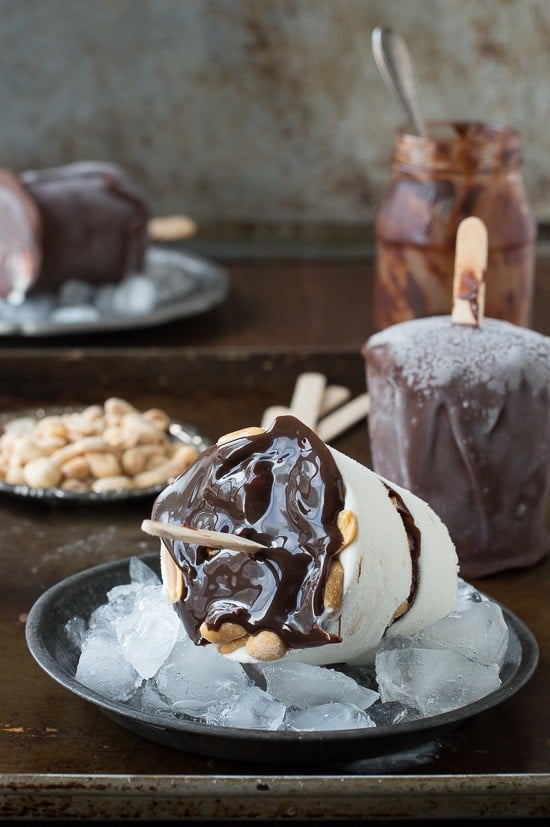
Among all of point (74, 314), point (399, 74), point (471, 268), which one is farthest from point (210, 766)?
point (74, 314)

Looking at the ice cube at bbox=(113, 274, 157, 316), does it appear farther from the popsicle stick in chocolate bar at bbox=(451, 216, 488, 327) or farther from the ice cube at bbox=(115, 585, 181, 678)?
the ice cube at bbox=(115, 585, 181, 678)

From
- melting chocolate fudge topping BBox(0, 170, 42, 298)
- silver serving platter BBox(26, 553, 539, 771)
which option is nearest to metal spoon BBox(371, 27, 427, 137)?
melting chocolate fudge topping BBox(0, 170, 42, 298)

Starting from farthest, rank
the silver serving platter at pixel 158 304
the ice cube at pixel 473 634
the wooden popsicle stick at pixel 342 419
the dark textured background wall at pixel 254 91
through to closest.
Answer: the dark textured background wall at pixel 254 91, the silver serving platter at pixel 158 304, the wooden popsicle stick at pixel 342 419, the ice cube at pixel 473 634

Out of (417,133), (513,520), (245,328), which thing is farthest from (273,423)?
(245,328)

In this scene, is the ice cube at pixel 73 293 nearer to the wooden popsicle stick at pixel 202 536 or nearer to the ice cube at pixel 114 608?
the ice cube at pixel 114 608

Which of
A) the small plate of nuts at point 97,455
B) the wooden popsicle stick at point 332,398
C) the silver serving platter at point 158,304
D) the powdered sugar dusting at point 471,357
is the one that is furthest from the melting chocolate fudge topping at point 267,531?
the silver serving platter at point 158,304

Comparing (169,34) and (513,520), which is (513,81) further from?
(513,520)

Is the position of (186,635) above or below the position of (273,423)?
below
